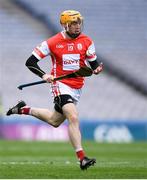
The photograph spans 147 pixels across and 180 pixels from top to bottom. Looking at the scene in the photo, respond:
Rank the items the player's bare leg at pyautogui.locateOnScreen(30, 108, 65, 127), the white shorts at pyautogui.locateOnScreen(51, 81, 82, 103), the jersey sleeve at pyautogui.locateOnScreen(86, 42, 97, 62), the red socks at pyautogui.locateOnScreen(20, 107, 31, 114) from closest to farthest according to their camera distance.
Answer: the white shorts at pyautogui.locateOnScreen(51, 81, 82, 103), the jersey sleeve at pyautogui.locateOnScreen(86, 42, 97, 62), the player's bare leg at pyautogui.locateOnScreen(30, 108, 65, 127), the red socks at pyautogui.locateOnScreen(20, 107, 31, 114)

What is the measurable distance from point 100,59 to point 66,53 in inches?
607

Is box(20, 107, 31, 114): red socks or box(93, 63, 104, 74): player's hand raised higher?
box(93, 63, 104, 74): player's hand

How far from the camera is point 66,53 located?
10.1m

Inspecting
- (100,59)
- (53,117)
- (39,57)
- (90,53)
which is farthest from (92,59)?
(100,59)

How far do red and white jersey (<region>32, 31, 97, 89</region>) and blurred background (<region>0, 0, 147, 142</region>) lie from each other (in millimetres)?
13253

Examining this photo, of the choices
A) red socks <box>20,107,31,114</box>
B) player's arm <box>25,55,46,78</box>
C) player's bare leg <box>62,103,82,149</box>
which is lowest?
red socks <box>20,107,31,114</box>

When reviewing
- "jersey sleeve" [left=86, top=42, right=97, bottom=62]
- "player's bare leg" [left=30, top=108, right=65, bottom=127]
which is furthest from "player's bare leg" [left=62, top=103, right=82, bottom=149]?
"jersey sleeve" [left=86, top=42, right=97, bottom=62]

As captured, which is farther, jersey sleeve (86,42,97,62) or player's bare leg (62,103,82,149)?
jersey sleeve (86,42,97,62)

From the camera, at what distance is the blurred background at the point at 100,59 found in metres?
23.8

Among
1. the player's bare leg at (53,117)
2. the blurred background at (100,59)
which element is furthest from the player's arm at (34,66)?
the blurred background at (100,59)

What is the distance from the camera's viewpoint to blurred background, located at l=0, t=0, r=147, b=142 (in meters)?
23.8

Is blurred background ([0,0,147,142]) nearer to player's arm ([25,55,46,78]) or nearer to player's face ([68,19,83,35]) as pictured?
player's arm ([25,55,46,78])

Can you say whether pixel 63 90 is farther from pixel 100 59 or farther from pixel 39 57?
pixel 100 59

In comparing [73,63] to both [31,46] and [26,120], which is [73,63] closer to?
[26,120]
